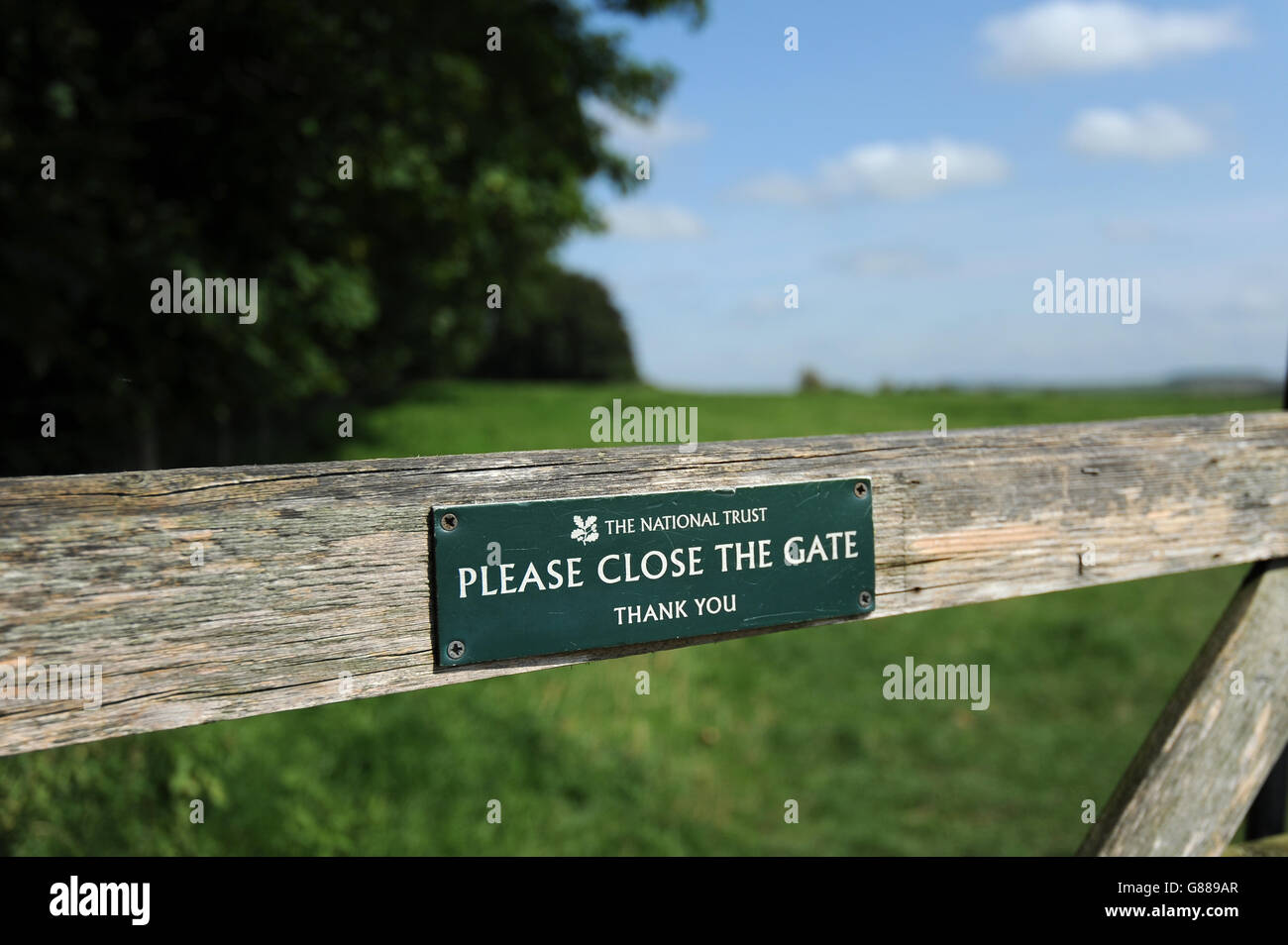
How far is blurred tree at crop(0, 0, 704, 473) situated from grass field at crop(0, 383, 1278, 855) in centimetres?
225

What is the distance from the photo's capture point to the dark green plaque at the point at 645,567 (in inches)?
58.7

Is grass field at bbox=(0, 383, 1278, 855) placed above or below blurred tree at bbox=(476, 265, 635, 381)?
below

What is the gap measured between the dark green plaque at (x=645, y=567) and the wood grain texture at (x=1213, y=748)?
82 cm

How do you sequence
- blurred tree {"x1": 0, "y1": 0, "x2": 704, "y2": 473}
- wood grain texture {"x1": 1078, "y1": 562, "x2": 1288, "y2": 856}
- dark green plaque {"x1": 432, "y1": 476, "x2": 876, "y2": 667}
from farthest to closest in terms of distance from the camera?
blurred tree {"x1": 0, "y1": 0, "x2": 704, "y2": 473}, wood grain texture {"x1": 1078, "y1": 562, "x2": 1288, "y2": 856}, dark green plaque {"x1": 432, "y1": 476, "x2": 876, "y2": 667}

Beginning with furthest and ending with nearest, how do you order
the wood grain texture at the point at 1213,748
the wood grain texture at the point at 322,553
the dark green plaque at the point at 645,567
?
the wood grain texture at the point at 1213,748 → the dark green plaque at the point at 645,567 → the wood grain texture at the point at 322,553

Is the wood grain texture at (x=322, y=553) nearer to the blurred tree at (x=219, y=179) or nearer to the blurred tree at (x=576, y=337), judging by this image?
the blurred tree at (x=219, y=179)

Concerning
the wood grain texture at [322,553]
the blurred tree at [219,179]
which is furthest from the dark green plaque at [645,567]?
the blurred tree at [219,179]

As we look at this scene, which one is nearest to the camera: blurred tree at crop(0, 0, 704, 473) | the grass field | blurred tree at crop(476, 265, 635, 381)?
the grass field

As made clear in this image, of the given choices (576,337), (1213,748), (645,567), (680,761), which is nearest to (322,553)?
(645,567)

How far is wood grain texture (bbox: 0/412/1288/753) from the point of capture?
4.17 feet

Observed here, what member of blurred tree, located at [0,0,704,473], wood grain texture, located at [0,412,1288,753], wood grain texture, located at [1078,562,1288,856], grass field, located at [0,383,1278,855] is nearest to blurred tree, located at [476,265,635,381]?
blurred tree, located at [0,0,704,473]

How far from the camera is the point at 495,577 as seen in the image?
1.50m

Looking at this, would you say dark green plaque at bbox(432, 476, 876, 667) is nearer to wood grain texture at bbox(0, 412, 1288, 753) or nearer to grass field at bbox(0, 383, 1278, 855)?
wood grain texture at bbox(0, 412, 1288, 753)
